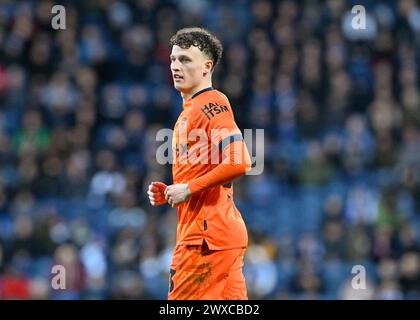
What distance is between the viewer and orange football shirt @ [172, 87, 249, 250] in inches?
222

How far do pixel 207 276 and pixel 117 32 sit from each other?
9.72m

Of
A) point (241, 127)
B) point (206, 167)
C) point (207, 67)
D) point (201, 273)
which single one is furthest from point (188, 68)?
point (241, 127)

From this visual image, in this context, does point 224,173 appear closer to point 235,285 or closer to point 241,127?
point 235,285

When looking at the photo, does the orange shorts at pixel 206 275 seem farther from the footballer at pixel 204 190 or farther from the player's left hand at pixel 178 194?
the player's left hand at pixel 178 194

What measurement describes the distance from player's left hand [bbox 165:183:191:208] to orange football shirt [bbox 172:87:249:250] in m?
0.06

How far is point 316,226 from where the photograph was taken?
39.9 feet

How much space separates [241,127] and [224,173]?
25.0 ft

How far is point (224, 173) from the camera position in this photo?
5516 mm

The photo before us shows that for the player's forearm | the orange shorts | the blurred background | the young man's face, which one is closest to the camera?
the player's forearm

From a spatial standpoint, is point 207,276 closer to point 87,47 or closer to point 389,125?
point 389,125

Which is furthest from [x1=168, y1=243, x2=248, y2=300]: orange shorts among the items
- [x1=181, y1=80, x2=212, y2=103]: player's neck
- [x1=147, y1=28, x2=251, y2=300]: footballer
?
[x1=181, y1=80, x2=212, y2=103]: player's neck

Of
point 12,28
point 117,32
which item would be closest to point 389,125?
point 117,32

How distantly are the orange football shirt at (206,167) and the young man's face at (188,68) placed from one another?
0.09 metres

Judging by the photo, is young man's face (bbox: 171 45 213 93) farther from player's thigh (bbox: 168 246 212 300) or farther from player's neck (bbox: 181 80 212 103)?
player's thigh (bbox: 168 246 212 300)
